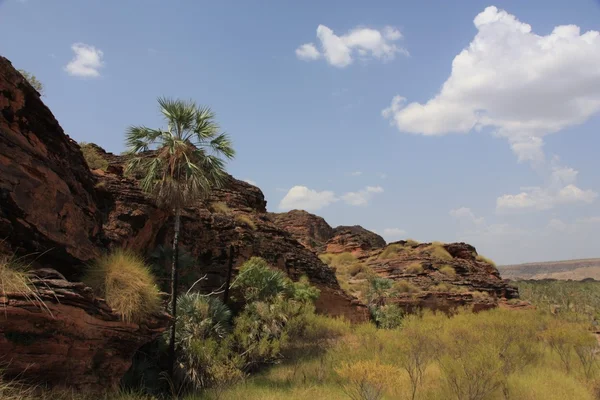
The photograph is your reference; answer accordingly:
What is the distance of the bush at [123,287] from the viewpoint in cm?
984

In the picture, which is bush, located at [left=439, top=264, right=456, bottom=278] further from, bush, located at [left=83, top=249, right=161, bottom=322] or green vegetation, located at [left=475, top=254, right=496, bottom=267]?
bush, located at [left=83, top=249, right=161, bottom=322]

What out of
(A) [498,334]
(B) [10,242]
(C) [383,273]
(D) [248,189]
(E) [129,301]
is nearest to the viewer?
(B) [10,242]

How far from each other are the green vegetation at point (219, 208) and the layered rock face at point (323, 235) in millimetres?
26223

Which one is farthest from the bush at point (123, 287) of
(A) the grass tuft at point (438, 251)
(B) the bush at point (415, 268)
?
(A) the grass tuft at point (438, 251)

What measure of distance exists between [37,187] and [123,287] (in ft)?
10.3

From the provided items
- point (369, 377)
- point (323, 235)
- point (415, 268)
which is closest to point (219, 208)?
point (369, 377)

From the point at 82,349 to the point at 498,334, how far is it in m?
16.2

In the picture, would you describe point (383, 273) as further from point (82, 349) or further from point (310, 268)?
point (82, 349)

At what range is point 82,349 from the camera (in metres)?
8.84

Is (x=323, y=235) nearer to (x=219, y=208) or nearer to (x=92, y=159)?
(x=219, y=208)

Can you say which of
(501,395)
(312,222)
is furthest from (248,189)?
(312,222)

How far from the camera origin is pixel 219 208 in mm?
23766

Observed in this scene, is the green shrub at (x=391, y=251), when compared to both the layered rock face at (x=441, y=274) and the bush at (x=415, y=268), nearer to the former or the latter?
the layered rock face at (x=441, y=274)

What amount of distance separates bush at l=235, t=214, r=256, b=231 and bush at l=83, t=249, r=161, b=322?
11826mm
